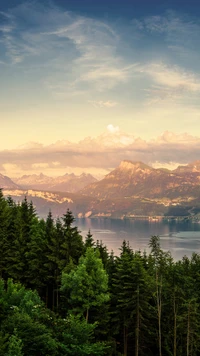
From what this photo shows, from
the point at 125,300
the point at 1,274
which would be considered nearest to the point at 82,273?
the point at 125,300

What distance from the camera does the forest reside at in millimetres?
30062

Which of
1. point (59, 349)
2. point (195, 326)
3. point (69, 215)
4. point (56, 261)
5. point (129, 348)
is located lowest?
point (129, 348)

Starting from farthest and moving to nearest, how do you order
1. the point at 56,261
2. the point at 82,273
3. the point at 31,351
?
the point at 56,261
the point at 82,273
the point at 31,351

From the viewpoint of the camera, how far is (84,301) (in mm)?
43156

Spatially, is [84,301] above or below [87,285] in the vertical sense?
below

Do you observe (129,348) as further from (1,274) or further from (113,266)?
(1,274)

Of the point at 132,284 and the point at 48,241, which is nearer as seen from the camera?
the point at 132,284

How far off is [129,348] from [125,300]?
1077 cm

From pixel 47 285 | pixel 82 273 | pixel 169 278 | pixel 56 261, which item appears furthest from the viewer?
pixel 47 285

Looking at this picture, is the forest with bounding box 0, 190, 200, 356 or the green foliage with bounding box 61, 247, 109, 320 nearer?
the forest with bounding box 0, 190, 200, 356

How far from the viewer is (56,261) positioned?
5266 centimetres

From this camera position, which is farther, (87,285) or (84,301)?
(87,285)

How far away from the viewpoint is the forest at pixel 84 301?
3006 centimetres

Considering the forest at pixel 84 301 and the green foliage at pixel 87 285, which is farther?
the green foliage at pixel 87 285
